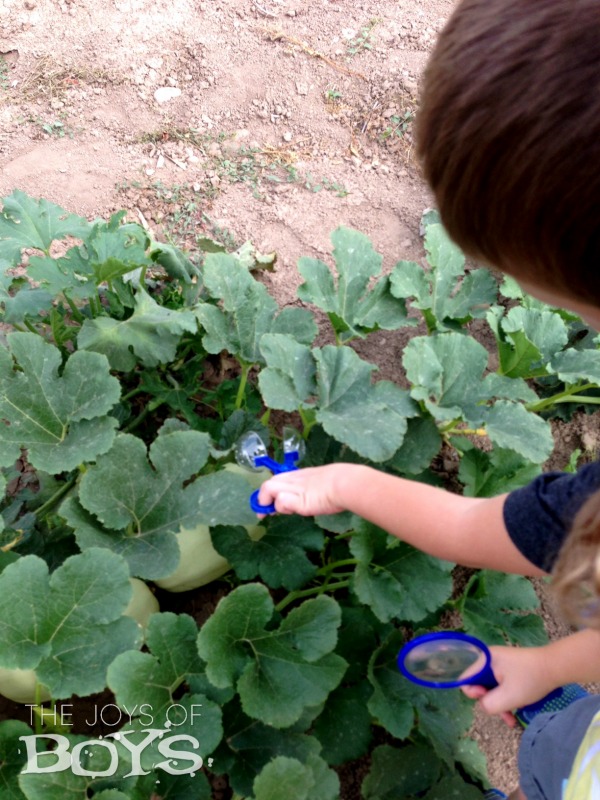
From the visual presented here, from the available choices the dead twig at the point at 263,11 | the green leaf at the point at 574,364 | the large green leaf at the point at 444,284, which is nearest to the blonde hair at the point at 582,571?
the green leaf at the point at 574,364

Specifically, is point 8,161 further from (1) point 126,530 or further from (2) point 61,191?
(1) point 126,530

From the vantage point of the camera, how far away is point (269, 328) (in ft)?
5.99

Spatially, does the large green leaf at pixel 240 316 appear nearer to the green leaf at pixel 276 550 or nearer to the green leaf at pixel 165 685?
the green leaf at pixel 276 550

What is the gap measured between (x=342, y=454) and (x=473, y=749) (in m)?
0.73

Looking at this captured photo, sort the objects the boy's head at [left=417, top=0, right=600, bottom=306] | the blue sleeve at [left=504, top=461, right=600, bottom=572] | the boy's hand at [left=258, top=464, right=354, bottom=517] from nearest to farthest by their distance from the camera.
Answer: the boy's head at [left=417, top=0, right=600, bottom=306] < the blue sleeve at [left=504, top=461, right=600, bottom=572] < the boy's hand at [left=258, top=464, right=354, bottom=517]

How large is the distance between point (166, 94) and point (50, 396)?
170cm

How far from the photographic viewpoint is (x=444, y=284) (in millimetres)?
1919

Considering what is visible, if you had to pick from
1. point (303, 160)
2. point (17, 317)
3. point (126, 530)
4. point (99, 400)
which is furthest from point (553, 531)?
point (303, 160)

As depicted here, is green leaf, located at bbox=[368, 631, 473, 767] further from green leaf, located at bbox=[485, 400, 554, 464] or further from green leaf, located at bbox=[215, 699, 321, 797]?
green leaf, located at bbox=[485, 400, 554, 464]

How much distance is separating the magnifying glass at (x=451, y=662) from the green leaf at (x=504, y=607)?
0.26 m

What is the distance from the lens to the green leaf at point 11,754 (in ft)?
4.32

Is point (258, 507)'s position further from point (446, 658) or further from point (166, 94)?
point (166, 94)

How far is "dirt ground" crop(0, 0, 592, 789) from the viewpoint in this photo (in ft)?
8.11

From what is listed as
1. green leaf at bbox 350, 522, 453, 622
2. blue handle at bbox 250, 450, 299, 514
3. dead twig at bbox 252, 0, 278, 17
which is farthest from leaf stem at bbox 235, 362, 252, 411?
dead twig at bbox 252, 0, 278, 17
